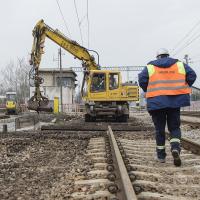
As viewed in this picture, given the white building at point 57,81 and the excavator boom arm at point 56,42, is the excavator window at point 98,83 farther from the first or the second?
the white building at point 57,81

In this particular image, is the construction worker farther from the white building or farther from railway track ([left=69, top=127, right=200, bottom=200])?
the white building

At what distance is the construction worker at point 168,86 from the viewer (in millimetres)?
7551

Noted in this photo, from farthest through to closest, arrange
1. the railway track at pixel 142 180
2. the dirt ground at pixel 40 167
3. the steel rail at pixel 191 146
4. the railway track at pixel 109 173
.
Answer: the steel rail at pixel 191 146, the dirt ground at pixel 40 167, the railway track at pixel 109 173, the railway track at pixel 142 180

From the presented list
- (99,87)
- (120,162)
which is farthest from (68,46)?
(120,162)

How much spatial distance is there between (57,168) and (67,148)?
3079mm

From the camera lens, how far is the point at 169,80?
759 cm

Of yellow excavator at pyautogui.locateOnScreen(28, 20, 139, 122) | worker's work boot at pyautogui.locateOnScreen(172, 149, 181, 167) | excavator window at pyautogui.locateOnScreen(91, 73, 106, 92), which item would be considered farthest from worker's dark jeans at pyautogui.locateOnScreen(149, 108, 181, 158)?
excavator window at pyautogui.locateOnScreen(91, 73, 106, 92)

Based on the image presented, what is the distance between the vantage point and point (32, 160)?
8.48 metres

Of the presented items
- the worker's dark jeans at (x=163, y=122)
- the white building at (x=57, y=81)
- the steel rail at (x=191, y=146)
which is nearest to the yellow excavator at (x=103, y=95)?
the steel rail at (x=191, y=146)

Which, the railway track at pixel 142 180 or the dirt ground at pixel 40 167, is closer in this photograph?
the railway track at pixel 142 180

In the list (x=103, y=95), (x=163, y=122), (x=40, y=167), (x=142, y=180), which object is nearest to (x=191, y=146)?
(x=163, y=122)

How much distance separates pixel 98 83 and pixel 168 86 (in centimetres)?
1799

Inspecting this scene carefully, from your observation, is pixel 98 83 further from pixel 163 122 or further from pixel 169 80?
pixel 169 80

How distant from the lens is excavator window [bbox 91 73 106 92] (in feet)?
83.4
